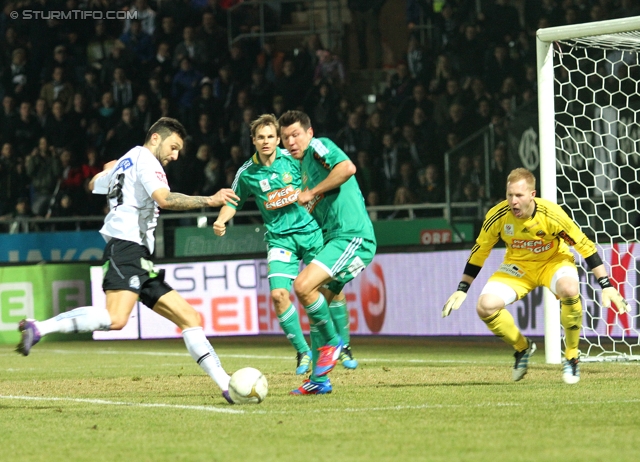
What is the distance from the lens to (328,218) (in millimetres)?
7965

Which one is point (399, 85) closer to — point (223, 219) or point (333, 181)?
point (223, 219)

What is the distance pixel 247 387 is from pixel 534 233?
103 inches

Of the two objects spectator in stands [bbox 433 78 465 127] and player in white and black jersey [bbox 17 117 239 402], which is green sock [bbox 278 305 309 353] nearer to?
player in white and black jersey [bbox 17 117 239 402]

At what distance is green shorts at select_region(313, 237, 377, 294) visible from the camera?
777 centimetres

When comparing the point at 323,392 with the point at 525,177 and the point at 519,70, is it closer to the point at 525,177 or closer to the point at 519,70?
the point at 525,177

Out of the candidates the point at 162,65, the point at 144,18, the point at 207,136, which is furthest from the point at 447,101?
the point at 144,18

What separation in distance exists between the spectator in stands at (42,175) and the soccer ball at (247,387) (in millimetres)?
12246

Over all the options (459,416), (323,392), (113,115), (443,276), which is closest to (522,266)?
(323,392)

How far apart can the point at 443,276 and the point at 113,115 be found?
8.55m

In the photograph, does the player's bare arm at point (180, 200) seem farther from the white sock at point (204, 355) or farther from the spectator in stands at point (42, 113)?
the spectator in stands at point (42, 113)

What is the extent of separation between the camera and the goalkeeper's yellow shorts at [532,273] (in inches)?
330

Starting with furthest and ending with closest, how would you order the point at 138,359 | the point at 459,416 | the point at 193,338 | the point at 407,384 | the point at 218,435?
the point at 138,359
the point at 407,384
the point at 193,338
the point at 459,416
the point at 218,435

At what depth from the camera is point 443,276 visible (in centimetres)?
1376

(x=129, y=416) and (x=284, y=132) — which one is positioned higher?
(x=284, y=132)
